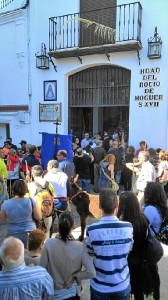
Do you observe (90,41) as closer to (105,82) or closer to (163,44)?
(105,82)

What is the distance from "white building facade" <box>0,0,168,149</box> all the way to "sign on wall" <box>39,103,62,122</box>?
1.5 inches

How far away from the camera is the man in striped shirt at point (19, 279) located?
2.01 m

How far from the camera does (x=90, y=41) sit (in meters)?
10.9

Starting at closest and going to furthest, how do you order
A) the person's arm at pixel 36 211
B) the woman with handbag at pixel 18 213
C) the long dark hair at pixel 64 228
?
the long dark hair at pixel 64 228 → the woman with handbag at pixel 18 213 → the person's arm at pixel 36 211

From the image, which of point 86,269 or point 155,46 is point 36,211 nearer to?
point 86,269

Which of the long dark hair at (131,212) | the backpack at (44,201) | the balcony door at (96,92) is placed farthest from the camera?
the balcony door at (96,92)

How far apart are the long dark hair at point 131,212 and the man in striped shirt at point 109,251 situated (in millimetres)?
296

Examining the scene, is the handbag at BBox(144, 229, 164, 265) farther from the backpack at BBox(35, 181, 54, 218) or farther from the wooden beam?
the wooden beam

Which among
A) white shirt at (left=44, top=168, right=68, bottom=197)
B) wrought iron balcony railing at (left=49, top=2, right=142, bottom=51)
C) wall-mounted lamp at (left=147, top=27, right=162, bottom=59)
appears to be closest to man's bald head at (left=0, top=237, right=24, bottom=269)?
white shirt at (left=44, top=168, right=68, bottom=197)

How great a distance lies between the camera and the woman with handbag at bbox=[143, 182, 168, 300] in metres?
3.21

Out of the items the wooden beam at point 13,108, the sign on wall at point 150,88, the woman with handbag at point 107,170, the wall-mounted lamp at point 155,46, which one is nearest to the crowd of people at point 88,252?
the woman with handbag at point 107,170

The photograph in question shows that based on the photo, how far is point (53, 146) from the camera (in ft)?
25.6

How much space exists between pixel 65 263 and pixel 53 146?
5492 mm

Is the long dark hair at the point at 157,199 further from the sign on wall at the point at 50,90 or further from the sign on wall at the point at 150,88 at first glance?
the sign on wall at the point at 50,90
